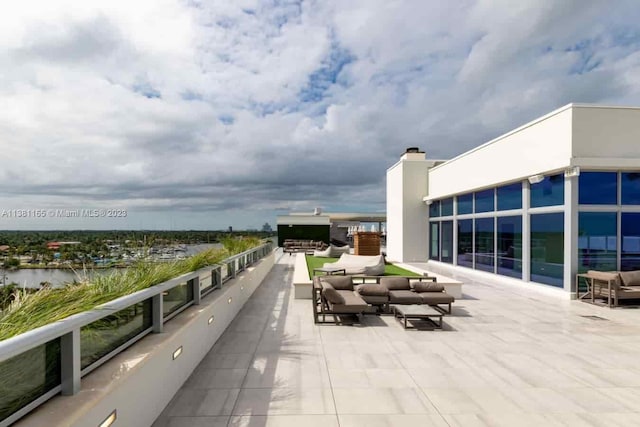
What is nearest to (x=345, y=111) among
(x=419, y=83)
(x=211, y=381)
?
(x=419, y=83)

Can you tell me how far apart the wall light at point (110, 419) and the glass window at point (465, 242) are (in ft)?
41.5

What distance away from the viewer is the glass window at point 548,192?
8602 millimetres

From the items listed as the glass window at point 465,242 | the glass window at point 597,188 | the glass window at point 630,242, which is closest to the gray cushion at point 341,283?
the glass window at point 597,188

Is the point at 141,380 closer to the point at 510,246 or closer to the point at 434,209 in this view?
the point at 510,246

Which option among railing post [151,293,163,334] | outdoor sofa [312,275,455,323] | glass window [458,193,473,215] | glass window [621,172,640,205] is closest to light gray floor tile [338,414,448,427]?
railing post [151,293,163,334]

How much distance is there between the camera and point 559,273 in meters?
8.58

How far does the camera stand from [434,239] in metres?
15.8

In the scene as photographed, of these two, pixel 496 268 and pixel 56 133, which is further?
pixel 496 268

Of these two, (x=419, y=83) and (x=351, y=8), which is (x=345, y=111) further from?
(x=351, y=8)

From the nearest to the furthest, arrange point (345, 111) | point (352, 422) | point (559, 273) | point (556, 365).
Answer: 1. point (352, 422)
2. point (556, 365)
3. point (559, 273)
4. point (345, 111)

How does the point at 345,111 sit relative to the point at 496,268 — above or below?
above

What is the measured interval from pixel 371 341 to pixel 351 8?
7.11m

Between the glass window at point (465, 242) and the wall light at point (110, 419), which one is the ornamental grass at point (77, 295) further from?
the glass window at point (465, 242)

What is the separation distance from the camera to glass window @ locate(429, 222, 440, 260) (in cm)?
1545
